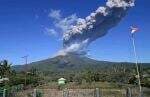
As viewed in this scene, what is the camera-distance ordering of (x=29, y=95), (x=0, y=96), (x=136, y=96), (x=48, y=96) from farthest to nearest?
(x=48, y=96), (x=29, y=95), (x=136, y=96), (x=0, y=96)

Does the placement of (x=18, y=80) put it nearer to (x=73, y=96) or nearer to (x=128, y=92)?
(x=73, y=96)

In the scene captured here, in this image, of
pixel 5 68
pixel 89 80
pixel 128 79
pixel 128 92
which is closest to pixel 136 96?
pixel 128 92

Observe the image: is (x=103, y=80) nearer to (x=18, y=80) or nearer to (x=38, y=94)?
(x=18, y=80)

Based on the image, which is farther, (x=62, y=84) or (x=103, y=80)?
(x=103, y=80)

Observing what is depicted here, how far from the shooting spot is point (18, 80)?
89.8m

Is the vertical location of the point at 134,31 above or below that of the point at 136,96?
above

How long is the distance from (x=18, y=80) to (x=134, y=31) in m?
55.6

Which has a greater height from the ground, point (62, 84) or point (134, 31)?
point (134, 31)

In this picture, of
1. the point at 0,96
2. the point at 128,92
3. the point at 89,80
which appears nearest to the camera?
the point at 128,92

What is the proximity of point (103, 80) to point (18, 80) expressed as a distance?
921 inches

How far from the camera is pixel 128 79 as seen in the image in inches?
3494

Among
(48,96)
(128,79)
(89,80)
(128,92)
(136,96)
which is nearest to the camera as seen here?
(128,92)

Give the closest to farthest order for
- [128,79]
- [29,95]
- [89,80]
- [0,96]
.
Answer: [0,96]
[29,95]
[128,79]
[89,80]

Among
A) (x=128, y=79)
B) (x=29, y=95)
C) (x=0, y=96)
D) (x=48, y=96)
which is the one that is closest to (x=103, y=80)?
(x=128, y=79)
